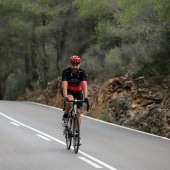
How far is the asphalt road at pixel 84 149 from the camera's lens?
34.1 feet

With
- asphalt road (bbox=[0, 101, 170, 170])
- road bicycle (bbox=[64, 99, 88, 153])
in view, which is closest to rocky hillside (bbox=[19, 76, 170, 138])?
asphalt road (bbox=[0, 101, 170, 170])

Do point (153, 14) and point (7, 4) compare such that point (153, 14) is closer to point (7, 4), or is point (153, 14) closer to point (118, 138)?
point (118, 138)

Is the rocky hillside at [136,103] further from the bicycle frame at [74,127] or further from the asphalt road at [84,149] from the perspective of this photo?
the bicycle frame at [74,127]

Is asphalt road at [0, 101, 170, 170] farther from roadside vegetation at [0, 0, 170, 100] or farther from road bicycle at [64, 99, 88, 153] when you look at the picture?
roadside vegetation at [0, 0, 170, 100]

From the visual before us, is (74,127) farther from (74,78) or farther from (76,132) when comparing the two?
(74,78)

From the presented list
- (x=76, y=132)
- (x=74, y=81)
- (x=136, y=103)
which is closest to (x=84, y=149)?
(x=76, y=132)

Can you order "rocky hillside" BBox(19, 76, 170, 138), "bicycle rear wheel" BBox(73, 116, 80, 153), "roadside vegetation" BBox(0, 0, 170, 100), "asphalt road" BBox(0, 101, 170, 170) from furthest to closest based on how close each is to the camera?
"roadside vegetation" BBox(0, 0, 170, 100) < "rocky hillside" BBox(19, 76, 170, 138) < "bicycle rear wheel" BBox(73, 116, 80, 153) < "asphalt road" BBox(0, 101, 170, 170)

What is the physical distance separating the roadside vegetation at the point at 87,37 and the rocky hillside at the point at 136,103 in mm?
670

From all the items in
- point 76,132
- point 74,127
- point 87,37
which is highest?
point 87,37

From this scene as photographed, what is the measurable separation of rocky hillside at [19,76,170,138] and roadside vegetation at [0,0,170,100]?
670mm

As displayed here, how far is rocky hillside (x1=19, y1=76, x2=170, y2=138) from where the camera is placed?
18172 mm

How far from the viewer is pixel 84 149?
41.7 ft

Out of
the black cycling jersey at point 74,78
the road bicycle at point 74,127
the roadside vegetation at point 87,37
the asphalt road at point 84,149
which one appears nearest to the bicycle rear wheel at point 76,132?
the road bicycle at point 74,127

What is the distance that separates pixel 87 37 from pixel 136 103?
46.7 ft
